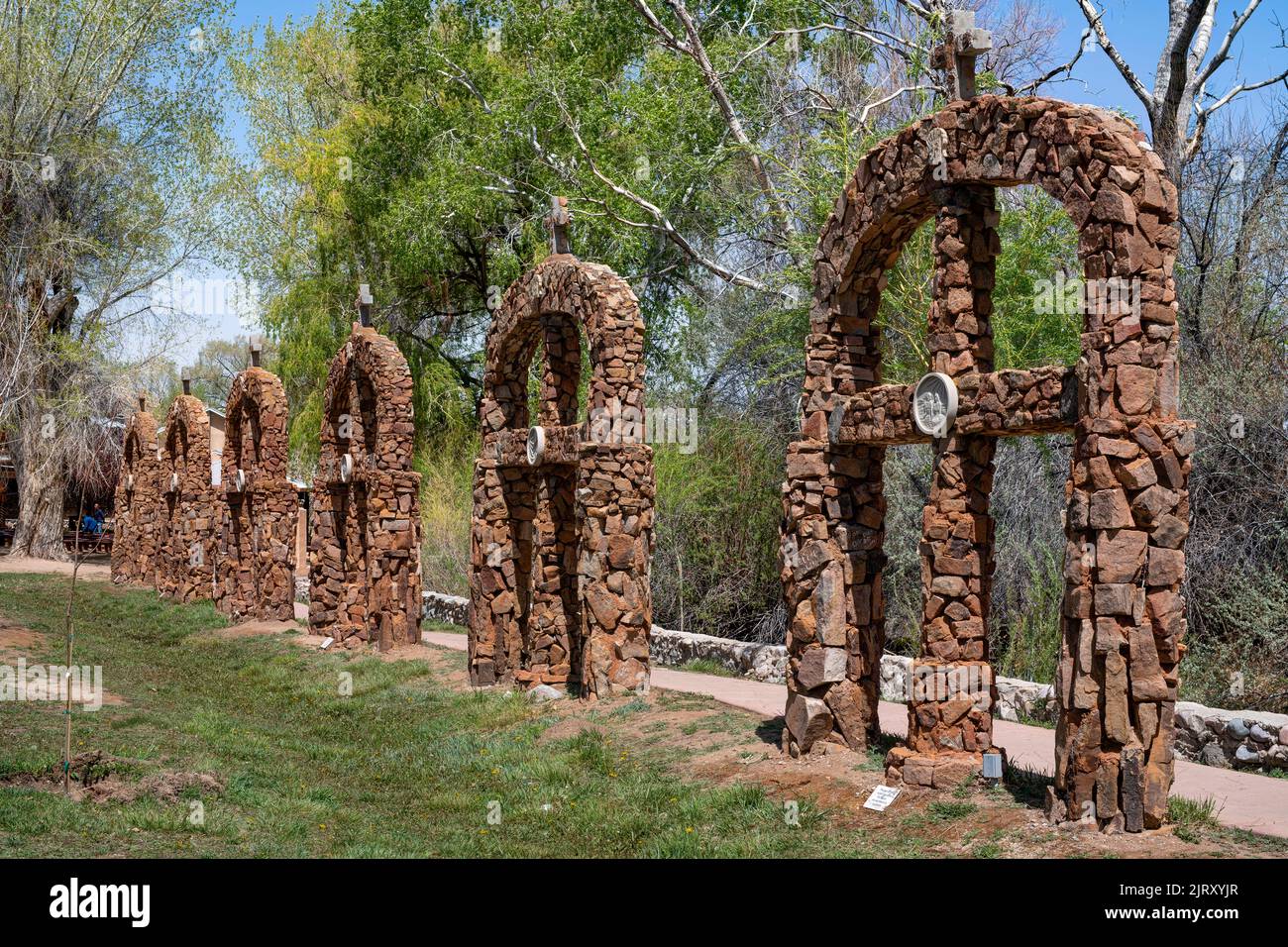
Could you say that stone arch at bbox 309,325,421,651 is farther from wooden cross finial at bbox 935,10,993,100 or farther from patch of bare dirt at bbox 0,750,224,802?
wooden cross finial at bbox 935,10,993,100

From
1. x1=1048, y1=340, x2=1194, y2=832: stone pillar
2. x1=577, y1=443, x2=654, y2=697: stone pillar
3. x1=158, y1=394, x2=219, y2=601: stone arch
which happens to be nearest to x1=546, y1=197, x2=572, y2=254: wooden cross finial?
x1=577, y1=443, x2=654, y2=697: stone pillar

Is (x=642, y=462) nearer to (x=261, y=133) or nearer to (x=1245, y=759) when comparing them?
(x=1245, y=759)

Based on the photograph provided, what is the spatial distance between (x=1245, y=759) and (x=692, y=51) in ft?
52.5

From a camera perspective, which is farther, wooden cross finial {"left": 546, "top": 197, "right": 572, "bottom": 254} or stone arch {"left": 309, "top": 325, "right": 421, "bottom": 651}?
stone arch {"left": 309, "top": 325, "right": 421, "bottom": 651}

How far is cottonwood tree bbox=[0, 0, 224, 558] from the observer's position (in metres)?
34.2

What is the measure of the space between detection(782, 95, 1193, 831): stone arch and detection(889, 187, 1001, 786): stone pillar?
Result: 15mm

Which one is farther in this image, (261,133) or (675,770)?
(261,133)

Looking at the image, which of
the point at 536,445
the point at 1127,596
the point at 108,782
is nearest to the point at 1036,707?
the point at 1127,596

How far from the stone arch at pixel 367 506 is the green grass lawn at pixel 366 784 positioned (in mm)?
1501

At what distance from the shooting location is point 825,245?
1081 cm

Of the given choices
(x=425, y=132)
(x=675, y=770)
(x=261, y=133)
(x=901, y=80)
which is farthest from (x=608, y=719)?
(x=261, y=133)

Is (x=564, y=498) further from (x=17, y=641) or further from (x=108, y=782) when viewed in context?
(x=17, y=641)
